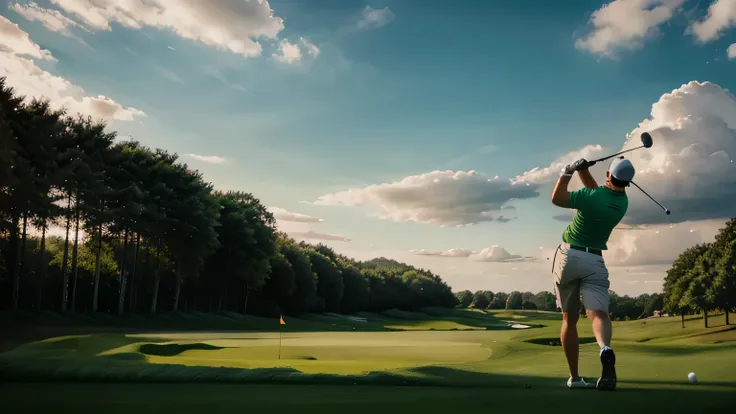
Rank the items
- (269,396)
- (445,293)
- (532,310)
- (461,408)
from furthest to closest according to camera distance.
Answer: (532,310) < (445,293) < (269,396) < (461,408)

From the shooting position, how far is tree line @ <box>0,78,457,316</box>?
41.0 m

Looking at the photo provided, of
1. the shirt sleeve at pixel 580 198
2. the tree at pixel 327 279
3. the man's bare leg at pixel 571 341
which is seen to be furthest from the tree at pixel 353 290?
the shirt sleeve at pixel 580 198

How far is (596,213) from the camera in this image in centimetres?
741

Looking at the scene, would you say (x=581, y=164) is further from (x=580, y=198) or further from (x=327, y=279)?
(x=327, y=279)

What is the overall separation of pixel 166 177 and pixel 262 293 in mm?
27757

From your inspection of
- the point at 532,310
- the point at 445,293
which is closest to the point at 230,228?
the point at 445,293

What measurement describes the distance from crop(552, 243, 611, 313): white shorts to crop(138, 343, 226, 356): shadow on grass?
551 inches

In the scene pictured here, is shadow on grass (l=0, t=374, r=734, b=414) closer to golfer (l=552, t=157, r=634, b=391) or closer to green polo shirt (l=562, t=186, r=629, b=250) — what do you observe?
golfer (l=552, t=157, r=634, b=391)

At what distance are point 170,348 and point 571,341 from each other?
16094 mm

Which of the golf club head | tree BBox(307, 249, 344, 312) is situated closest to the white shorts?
the golf club head

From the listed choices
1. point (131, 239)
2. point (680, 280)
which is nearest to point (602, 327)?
point (680, 280)

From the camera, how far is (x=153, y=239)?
5547cm

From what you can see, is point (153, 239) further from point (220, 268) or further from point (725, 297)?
point (725, 297)

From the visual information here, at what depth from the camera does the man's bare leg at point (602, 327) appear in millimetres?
7207
